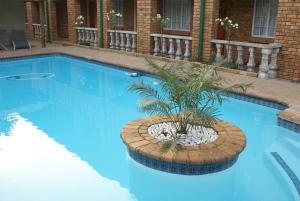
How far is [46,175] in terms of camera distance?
467cm

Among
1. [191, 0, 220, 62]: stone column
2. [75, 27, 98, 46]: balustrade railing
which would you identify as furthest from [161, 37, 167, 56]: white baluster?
[75, 27, 98, 46]: balustrade railing

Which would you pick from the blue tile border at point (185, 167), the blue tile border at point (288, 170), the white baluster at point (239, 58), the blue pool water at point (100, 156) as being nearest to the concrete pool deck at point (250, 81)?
the blue pool water at point (100, 156)

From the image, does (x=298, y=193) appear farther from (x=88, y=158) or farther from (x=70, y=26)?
(x=70, y=26)

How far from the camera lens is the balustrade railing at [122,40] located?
525 inches

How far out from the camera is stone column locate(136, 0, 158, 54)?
40.2 feet

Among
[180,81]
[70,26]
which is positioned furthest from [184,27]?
[180,81]

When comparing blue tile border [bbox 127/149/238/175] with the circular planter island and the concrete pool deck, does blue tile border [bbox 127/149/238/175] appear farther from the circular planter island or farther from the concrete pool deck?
the concrete pool deck

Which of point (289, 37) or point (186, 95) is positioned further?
point (289, 37)

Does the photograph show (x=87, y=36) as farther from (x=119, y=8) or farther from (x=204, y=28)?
(x=204, y=28)

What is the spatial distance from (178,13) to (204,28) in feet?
12.7

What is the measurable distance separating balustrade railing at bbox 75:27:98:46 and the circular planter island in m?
11.3

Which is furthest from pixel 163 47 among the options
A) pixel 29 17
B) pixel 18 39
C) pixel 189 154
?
pixel 29 17

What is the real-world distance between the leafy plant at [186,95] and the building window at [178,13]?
9307 mm

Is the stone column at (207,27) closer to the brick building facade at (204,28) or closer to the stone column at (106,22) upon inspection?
the brick building facade at (204,28)
